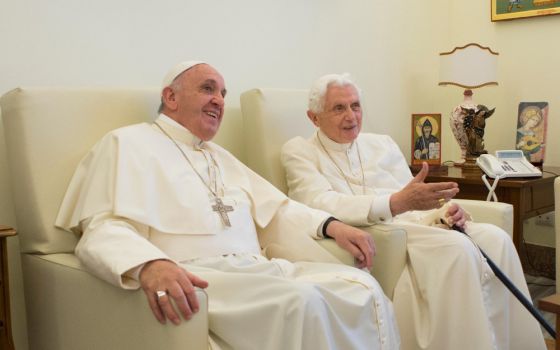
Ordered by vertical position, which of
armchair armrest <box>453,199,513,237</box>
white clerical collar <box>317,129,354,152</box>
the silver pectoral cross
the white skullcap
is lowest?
armchair armrest <box>453,199,513,237</box>

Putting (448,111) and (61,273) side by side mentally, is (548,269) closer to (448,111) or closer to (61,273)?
(448,111)

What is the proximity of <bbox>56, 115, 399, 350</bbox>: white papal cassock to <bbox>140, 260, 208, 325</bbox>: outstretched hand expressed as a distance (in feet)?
0.13

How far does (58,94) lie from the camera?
6.25ft

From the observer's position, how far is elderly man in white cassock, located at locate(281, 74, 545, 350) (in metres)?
2.06

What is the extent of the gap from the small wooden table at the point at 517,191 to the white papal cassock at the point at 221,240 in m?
1.24

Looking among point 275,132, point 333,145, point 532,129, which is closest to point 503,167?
point 532,129

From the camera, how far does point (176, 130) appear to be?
2035 mm

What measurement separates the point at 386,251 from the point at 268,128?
2.62ft

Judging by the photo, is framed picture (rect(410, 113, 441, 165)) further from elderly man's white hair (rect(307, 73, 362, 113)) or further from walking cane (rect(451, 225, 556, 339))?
walking cane (rect(451, 225, 556, 339))

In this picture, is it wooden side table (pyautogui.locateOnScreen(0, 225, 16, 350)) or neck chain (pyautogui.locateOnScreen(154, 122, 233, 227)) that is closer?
wooden side table (pyautogui.locateOnScreen(0, 225, 16, 350))

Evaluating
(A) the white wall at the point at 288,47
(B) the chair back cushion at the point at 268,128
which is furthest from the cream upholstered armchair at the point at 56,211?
(B) the chair back cushion at the point at 268,128

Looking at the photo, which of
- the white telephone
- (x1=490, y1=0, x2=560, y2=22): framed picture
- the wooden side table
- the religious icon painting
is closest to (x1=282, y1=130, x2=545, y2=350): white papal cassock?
the white telephone

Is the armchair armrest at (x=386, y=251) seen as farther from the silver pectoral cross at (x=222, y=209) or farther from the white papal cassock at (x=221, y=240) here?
the silver pectoral cross at (x=222, y=209)

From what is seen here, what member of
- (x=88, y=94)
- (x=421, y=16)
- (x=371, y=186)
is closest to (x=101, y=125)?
(x=88, y=94)
